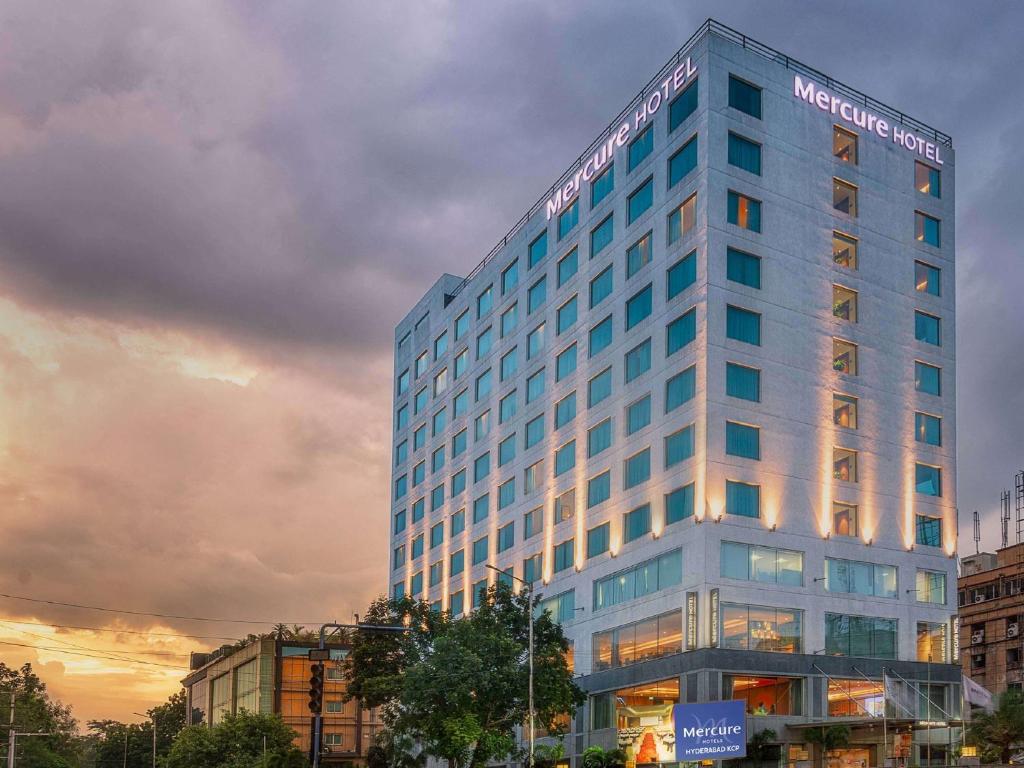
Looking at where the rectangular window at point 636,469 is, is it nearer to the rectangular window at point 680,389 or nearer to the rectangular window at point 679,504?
the rectangular window at point 679,504

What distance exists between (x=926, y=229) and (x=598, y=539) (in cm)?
3346

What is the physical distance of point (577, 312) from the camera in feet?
317

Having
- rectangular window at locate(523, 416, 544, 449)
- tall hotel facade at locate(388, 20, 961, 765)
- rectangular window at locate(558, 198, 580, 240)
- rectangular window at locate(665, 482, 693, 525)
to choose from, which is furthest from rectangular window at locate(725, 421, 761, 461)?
rectangular window at locate(558, 198, 580, 240)

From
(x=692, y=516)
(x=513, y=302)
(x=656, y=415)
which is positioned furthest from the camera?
(x=513, y=302)

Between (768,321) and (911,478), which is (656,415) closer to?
(768,321)

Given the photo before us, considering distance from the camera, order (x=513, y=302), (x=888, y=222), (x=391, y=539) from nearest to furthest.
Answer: (x=888, y=222)
(x=513, y=302)
(x=391, y=539)

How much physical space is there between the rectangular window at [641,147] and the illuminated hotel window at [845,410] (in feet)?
72.9

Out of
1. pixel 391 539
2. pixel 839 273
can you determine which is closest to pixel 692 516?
pixel 839 273

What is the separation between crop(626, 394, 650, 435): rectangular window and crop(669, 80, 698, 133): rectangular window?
19.2m

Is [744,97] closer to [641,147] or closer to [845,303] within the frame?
[641,147]

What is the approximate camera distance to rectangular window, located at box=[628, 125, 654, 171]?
88.6 m

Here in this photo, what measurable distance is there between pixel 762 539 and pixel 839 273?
20.5 m

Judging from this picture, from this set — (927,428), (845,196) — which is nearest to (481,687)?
(927,428)

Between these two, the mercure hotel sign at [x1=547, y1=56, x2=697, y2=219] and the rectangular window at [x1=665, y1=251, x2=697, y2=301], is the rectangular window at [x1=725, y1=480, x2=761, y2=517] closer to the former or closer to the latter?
the rectangular window at [x1=665, y1=251, x2=697, y2=301]
